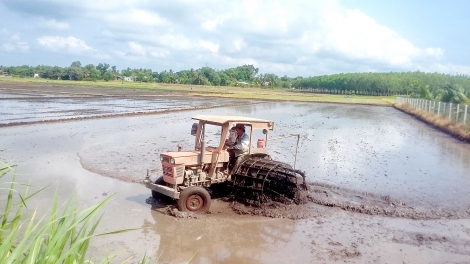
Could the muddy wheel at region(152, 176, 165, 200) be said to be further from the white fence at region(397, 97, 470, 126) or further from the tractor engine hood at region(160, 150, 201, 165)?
the white fence at region(397, 97, 470, 126)

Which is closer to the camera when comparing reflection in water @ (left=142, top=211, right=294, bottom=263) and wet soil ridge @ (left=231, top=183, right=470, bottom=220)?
reflection in water @ (left=142, top=211, right=294, bottom=263)

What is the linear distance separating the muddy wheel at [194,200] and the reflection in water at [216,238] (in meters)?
0.22

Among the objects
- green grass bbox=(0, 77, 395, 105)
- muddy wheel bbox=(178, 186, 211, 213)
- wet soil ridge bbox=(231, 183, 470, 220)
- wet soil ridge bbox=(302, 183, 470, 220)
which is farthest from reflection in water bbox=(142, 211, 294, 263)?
green grass bbox=(0, 77, 395, 105)

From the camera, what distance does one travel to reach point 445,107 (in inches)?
1212

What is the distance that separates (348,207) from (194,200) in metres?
3.53

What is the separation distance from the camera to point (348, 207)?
9812 mm

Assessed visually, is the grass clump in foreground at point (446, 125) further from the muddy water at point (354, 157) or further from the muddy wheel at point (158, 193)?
the muddy wheel at point (158, 193)

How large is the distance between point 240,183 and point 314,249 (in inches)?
90.8

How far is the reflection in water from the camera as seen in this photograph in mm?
6852

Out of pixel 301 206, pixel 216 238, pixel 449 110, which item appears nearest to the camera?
pixel 216 238

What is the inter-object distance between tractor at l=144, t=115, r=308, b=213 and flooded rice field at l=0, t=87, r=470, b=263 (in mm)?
420

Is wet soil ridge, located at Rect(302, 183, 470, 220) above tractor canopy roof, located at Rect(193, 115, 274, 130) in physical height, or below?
below

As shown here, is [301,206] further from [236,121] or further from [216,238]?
[216,238]

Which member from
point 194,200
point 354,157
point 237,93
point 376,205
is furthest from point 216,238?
point 237,93
